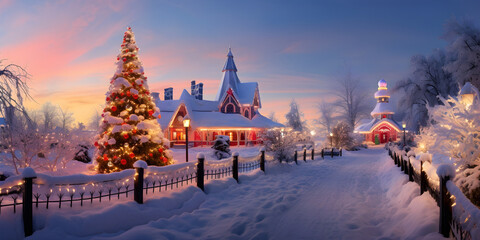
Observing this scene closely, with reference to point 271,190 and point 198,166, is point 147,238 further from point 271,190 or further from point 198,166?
point 271,190

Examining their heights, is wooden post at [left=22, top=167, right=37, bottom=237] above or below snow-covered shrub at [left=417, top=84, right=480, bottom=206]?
below

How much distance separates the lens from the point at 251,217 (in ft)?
23.3

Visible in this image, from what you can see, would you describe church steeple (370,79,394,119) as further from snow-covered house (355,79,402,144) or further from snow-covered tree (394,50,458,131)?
snow-covered tree (394,50,458,131)

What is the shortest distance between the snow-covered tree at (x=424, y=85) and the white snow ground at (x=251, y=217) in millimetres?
31106

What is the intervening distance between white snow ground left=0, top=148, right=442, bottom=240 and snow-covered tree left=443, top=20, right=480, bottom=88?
2179cm

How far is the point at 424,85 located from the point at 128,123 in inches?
1451

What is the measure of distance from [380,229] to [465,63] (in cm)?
2687

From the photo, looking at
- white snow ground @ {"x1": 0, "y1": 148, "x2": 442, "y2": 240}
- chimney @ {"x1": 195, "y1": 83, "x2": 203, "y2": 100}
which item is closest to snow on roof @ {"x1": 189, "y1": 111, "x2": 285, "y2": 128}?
chimney @ {"x1": 195, "y1": 83, "x2": 203, "y2": 100}

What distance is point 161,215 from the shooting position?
7.06m

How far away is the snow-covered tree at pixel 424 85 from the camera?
34.5 m

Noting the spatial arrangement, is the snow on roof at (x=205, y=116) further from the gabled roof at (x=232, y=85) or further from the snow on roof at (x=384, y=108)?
the snow on roof at (x=384, y=108)

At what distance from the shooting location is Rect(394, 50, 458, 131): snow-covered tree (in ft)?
113

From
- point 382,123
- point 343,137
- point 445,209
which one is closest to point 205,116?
point 343,137

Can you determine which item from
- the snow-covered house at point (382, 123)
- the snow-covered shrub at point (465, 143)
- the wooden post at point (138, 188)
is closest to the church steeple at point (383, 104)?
the snow-covered house at point (382, 123)
